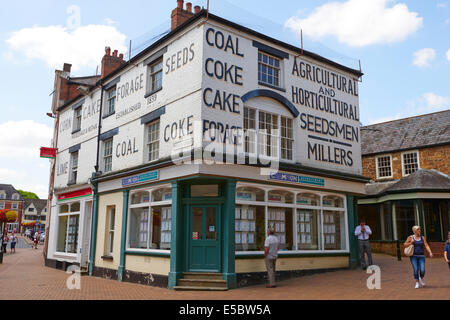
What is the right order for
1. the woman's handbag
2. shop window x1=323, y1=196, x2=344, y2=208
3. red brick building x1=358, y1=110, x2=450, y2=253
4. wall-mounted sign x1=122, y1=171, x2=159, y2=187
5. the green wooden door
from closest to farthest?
1. the woman's handbag
2. the green wooden door
3. wall-mounted sign x1=122, y1=171, x2=159, y2=187
4. shop window x1=323, y1=196, x2=344, y2=208
5. red brick building x1=358, y1=110, x2=450, y2=253

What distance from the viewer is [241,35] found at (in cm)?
1373

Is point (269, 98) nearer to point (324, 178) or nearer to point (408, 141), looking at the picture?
point (324, 178)

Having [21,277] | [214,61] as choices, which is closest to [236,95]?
[214,61]

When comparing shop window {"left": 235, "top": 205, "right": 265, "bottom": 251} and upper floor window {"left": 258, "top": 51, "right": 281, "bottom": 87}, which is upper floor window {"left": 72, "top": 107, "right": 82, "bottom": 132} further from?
shop window {"left": 235, "top": 205, "right": 265, "bottom": 251}

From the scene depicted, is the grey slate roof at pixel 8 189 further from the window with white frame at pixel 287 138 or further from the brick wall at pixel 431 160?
the window with white frame at pixel 287 138

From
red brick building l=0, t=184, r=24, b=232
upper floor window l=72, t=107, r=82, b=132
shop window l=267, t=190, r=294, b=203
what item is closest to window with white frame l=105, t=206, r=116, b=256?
upper floor window l=72, t=107, r=82, b=132

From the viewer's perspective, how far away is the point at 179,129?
13180mm

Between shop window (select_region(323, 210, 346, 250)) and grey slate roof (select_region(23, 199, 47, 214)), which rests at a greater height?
grey slate roof (select_region(23, 199, 47, 214))

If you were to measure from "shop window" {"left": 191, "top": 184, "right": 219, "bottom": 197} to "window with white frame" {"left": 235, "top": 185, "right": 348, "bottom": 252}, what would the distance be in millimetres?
756

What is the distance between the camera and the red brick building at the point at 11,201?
9857 centimetres

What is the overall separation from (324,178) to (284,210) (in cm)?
235

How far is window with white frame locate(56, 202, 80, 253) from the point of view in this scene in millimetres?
19484

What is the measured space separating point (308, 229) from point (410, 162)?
14073 millimetres

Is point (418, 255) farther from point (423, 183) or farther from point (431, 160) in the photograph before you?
point (431, 160)
